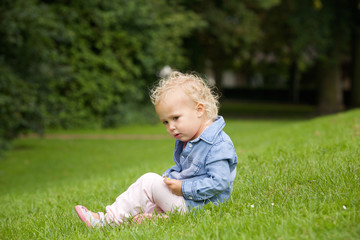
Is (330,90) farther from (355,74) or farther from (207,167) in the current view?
(207,167)

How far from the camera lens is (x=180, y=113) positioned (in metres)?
3.57

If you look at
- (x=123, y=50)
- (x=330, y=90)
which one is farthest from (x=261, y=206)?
(x=330, y=90)

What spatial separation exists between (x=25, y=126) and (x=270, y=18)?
21727 mm

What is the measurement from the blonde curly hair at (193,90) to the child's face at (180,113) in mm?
42

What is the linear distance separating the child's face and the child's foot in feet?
3.22

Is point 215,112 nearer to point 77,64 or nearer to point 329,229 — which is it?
point 329,229

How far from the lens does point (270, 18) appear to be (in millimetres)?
29906

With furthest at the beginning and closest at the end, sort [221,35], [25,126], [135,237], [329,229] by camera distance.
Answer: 1. [221,35]
2. [25,126]
3. [135,237]
4. [329,229]

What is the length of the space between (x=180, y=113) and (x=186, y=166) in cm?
47

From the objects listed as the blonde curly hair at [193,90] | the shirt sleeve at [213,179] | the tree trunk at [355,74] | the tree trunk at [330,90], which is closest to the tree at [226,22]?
the tree trunk at [330,90]

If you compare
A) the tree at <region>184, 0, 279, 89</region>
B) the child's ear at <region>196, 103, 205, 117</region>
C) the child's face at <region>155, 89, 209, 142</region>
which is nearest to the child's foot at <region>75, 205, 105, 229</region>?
the child's face at <region>155, 89, 209, 142</region>

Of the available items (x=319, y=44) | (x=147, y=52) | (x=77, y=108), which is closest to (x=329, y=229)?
(x=77, y=108)

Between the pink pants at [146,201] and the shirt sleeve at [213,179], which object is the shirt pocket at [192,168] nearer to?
the shirt sleeve at [213,179]

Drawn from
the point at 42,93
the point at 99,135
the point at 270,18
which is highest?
the point at 270,18
